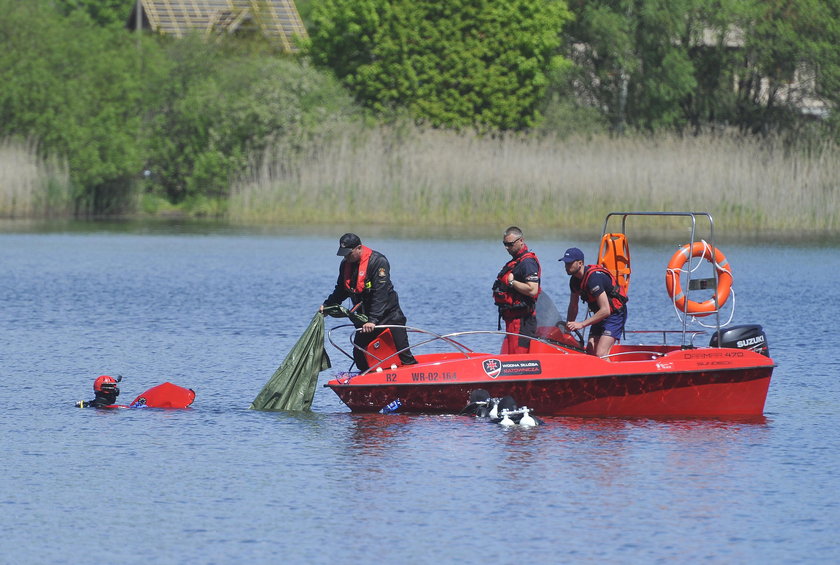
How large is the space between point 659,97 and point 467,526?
5577 cm

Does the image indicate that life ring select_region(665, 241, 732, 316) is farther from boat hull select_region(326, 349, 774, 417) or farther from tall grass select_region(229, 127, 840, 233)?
tall grass select_region(229, 127, 840, 233)

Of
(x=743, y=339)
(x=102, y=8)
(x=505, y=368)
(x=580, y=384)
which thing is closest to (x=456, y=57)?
(x=102, y=8)

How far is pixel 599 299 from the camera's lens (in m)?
15.0

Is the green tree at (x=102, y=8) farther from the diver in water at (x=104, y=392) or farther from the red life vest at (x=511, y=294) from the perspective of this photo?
the red life vest at (x=511, y=294)

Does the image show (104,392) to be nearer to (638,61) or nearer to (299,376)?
(299,376)

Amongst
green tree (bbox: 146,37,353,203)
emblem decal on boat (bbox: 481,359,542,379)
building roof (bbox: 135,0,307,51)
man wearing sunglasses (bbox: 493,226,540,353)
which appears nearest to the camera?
emblem decal on boat (bbox: 481,359,542,379)

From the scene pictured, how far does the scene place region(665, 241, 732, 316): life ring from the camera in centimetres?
1563

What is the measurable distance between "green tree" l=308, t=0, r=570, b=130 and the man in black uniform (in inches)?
1875

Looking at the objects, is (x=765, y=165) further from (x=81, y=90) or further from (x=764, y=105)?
(x=81, y=90)

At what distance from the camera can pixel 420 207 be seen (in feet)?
153

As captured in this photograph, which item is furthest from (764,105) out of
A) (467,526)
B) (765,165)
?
(467,526)

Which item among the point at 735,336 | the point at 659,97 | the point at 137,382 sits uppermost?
the point at 659,97

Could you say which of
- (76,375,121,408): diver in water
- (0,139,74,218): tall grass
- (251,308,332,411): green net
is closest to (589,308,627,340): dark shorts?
(251,308,332,411): green net

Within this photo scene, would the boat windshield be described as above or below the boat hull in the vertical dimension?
above
